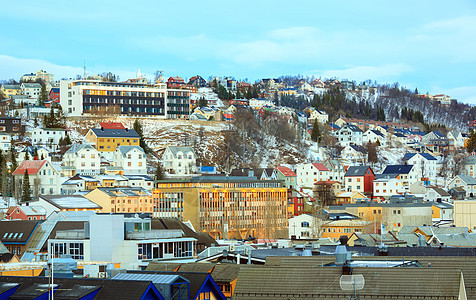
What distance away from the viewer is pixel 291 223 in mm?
123250

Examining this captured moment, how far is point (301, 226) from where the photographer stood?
121562 mm

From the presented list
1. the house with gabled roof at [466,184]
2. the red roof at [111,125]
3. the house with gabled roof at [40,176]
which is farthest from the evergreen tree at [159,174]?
the house with gabled roof at [466,184]

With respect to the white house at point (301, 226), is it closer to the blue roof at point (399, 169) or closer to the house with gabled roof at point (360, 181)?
the house with gabled roof at point (360, 181)

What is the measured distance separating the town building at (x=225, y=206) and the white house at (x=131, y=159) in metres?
22.6

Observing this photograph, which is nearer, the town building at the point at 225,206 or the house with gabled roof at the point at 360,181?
the town building at the point at 225,206

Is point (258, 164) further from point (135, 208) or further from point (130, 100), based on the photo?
point (135, 208)

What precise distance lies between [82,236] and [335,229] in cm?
6215

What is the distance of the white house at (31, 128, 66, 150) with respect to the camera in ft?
536

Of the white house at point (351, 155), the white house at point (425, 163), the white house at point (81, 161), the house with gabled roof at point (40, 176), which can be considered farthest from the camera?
the white house at point (351, 155)

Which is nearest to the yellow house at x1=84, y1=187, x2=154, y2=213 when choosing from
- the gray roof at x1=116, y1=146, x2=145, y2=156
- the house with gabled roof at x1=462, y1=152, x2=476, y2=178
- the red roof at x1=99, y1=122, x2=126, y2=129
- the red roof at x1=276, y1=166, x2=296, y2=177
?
the gray roof at x1=116, y1=146, x2=145, y2=156

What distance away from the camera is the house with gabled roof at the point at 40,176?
137m

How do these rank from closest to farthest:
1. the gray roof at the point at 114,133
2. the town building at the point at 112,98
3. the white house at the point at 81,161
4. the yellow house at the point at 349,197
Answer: the white house at the point at 81,161 → the yellow house at the point at 349,197 → the gray roof at the point at 114,133 → the town building at the point at 112,98

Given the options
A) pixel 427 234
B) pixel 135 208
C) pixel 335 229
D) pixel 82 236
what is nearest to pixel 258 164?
pixel 135 208

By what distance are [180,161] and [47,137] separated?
78.0 ft
